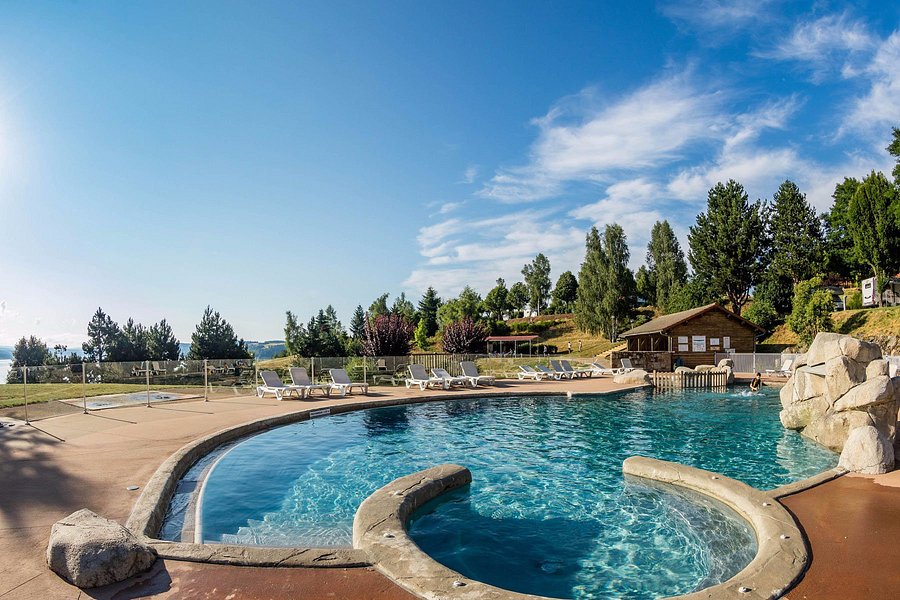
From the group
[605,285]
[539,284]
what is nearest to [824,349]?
[605,285]

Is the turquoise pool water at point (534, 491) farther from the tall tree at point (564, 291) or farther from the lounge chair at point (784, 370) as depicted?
the tall tree at point (564, 291)

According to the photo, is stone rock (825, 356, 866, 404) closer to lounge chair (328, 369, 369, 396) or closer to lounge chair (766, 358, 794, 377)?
lounge chair (328, 369, 369, 396)

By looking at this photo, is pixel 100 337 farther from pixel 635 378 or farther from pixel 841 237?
pixel 841 237

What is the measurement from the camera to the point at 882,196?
3725 centimetres

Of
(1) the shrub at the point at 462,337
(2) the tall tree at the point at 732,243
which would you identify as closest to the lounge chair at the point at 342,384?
(1) the shrub at the point at 462,337

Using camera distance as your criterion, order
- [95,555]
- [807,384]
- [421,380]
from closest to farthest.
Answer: [95,555]
[807,384]
[421,380]

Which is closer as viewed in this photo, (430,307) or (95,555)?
(95,555)

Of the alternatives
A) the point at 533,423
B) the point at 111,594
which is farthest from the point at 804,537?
the point at 533,423

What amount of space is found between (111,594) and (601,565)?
174 inches

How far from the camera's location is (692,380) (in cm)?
2253

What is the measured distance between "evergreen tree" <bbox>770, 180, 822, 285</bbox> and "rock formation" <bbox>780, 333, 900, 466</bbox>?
37042 millimetres

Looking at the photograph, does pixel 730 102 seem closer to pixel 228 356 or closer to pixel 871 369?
pixel 871 369

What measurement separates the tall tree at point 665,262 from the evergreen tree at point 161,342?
4674 cm

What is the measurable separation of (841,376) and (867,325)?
30.2 m
